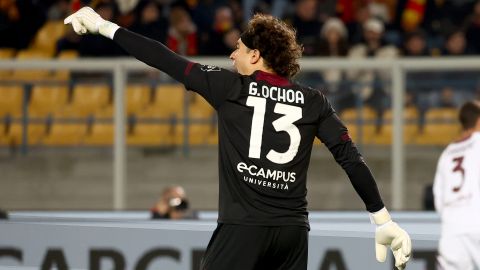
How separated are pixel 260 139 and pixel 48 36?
26.2 ft

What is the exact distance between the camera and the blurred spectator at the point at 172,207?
7.27 m

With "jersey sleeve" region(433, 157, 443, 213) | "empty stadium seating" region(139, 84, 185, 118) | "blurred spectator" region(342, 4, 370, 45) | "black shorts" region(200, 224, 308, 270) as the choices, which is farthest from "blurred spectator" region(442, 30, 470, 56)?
"black shorts" region(200, 224, 308, 270)

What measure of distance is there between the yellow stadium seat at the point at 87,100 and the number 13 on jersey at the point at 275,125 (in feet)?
14.7

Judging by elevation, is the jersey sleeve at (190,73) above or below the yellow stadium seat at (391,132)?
above

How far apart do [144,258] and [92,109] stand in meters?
2.12

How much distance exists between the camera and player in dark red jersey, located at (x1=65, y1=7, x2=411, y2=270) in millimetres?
3650

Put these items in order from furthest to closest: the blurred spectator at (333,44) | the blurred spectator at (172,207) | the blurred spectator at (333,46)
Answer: the blurred spectator at (333,44), the blurred spectator at (333,46), the blurred spectator at (172,207)

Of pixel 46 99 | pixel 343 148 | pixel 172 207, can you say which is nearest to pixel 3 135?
pixel 46 99

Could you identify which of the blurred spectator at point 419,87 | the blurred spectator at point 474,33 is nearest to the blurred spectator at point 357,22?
the blurred spectator at point 474,33

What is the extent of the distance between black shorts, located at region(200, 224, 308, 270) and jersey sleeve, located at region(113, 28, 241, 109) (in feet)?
1.46

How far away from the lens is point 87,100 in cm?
808

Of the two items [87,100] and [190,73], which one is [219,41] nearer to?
[87,100]

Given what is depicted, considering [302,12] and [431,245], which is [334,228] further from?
[302,12]

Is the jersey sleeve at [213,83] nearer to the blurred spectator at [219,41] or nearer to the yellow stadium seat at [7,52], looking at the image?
the blurred spectator at [219,41]
